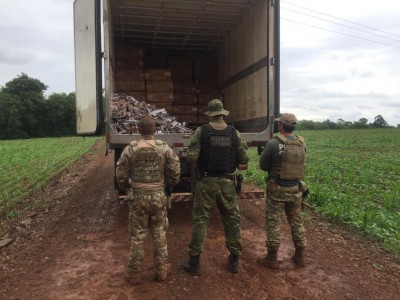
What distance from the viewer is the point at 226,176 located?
14.5 feet

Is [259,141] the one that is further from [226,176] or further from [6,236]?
[6,236]

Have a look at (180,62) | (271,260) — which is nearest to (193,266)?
(271,260)

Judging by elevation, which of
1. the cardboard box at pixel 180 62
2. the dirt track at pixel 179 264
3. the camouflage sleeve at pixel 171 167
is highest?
the cardboard box at pixel 180 62

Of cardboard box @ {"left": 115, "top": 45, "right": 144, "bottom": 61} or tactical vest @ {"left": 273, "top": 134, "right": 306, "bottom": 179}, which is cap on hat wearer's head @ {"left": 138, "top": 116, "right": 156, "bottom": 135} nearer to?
tactical vest @ {"left": 273, "top": 134, "right": 306, "bottom": 179}

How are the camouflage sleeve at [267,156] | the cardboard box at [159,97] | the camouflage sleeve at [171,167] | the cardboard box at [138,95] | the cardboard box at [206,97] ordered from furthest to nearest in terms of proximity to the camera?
the cardboard box at [206,97] < the cardboard box at [159,97] < the cardboard box at [138,95] < the camouflage sleeve at [267,156] < the camouflage sleeve at [171,167]

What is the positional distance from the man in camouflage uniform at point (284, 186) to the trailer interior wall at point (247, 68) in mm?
1762

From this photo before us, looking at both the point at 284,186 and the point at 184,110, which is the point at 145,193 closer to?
the point at 284,186

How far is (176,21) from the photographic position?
804 cm

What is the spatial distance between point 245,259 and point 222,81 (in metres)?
5.23

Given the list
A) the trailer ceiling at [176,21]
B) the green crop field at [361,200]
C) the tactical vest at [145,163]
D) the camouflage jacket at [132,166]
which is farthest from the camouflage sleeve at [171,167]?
the trailer ceiling at [176,21]

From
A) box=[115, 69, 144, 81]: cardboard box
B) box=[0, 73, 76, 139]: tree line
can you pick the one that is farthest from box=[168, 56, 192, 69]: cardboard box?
box=[0, 73, 76, 139]: tree line

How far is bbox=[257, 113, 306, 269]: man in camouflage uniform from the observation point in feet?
14.8

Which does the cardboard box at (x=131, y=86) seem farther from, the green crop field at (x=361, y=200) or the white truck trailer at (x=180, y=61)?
the green crop field at (x=361, y=200)

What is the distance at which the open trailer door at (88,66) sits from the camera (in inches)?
212
